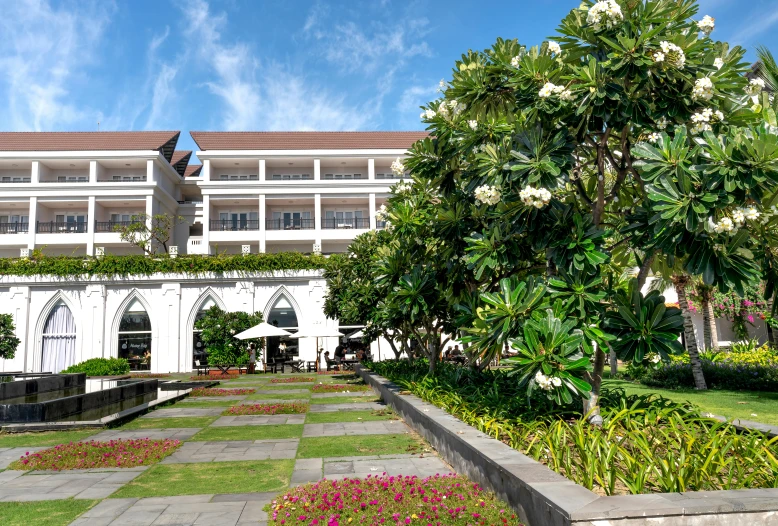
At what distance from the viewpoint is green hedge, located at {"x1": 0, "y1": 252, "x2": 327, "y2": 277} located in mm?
33188

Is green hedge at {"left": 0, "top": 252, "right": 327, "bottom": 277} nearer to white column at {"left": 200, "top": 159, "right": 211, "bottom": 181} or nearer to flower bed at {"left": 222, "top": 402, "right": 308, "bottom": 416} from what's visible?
white column at {"left": 200, "top": 159, "right": 211, "bottom": 181}

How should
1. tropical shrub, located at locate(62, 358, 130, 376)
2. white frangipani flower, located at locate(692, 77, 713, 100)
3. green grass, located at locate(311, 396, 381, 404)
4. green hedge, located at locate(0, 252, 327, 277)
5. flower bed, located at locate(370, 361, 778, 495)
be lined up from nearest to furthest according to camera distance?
flower bed, located at locate(370, 361, 778, 495) < white frangipani flower, located at locate(692, 77, 713, 100) < green grass, located at locate(311, 396, 381, 404) < tropical shrub, located at locate(62, 358, 130, 376) < green hedge, located at locate(0, 252, 327, 277)

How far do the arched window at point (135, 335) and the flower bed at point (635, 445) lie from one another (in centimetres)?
2994

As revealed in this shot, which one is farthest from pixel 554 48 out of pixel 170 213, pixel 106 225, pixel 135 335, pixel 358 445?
pixel 170 213

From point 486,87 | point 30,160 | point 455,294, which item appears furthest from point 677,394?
point 30,160

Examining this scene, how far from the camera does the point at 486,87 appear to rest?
7.57 meters

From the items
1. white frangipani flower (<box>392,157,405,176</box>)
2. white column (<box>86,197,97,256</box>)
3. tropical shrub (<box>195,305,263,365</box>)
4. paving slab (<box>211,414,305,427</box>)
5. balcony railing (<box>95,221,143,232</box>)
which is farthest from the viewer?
→ balcony railing (<box>95,221,143,232</box>)

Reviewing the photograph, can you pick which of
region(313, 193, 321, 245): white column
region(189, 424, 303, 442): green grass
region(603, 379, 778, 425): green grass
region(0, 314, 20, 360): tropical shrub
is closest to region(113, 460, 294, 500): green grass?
region(189, 424, 303, 442): green grass

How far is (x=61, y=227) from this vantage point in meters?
42.2

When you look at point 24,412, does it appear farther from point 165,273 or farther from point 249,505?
point 165,273

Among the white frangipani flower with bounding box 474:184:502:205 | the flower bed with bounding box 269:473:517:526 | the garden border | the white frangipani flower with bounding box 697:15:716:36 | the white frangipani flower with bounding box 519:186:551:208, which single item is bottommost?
the flower bed with bounding box 269:473:517:526

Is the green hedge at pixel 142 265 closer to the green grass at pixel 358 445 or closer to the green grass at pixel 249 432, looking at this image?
the green grass at pixel 249 432

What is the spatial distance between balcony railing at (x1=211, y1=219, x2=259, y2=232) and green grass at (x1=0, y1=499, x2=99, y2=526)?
39.2 m

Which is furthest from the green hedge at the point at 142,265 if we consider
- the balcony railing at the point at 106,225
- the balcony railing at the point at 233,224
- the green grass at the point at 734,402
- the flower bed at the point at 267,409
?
A: the green grass at the point at 734,402
